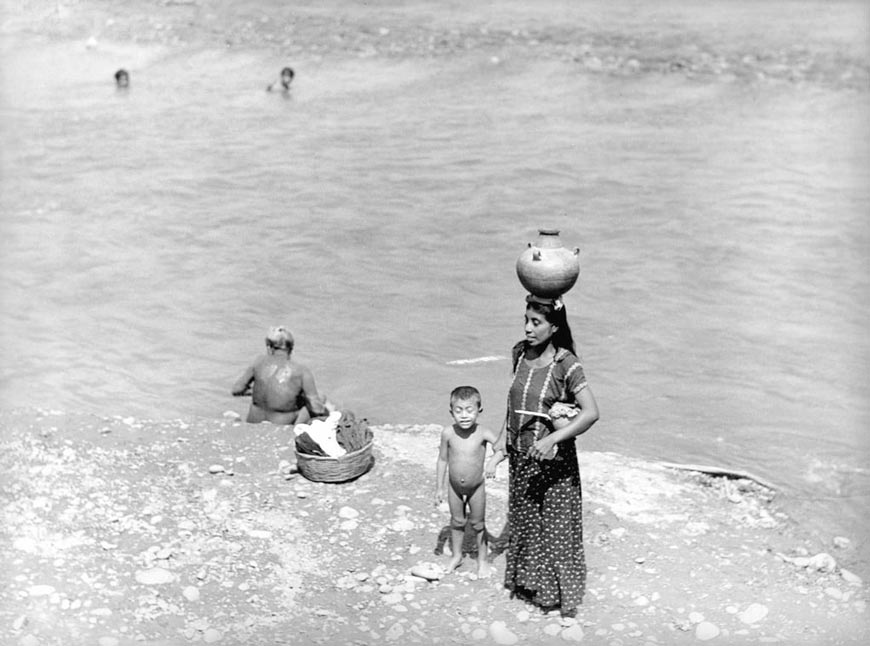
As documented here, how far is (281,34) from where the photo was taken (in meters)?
25.7

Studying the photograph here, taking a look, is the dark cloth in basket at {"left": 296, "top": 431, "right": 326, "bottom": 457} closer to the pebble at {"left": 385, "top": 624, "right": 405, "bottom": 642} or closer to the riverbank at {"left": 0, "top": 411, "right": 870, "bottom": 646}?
the riverbank at {"left": 0, "top": 411, "right": 870, "bottom": 646}

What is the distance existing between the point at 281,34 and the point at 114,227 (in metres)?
11.5

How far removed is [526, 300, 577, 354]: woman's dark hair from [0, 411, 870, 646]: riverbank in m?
1.46

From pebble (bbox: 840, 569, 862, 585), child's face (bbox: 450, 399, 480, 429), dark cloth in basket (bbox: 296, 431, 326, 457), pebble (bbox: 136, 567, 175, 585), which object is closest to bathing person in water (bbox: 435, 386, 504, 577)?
child's face (bbox: 450, 399, 480, 429)

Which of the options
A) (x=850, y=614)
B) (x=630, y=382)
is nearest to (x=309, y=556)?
(x=850, y=614)

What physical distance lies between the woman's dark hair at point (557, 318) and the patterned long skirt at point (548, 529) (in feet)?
1.76

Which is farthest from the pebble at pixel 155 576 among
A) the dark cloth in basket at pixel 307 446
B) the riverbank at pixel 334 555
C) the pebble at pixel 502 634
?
the pebble at pixel 502 634

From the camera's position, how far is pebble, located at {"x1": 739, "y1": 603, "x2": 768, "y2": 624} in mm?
6074

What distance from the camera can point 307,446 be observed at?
7426 millimetres

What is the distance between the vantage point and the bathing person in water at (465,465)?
6.19 m

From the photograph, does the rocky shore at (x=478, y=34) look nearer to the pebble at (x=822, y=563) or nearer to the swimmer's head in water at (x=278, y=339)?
the swimmer's head in water at (x=278, y=339)

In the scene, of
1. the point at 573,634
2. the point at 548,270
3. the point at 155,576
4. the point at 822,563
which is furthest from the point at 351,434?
the point at 822,563

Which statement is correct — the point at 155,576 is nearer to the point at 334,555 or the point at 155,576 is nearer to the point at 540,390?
the point at 334,555

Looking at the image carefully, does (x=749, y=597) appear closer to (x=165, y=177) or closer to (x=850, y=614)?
(x=850, y=614)
